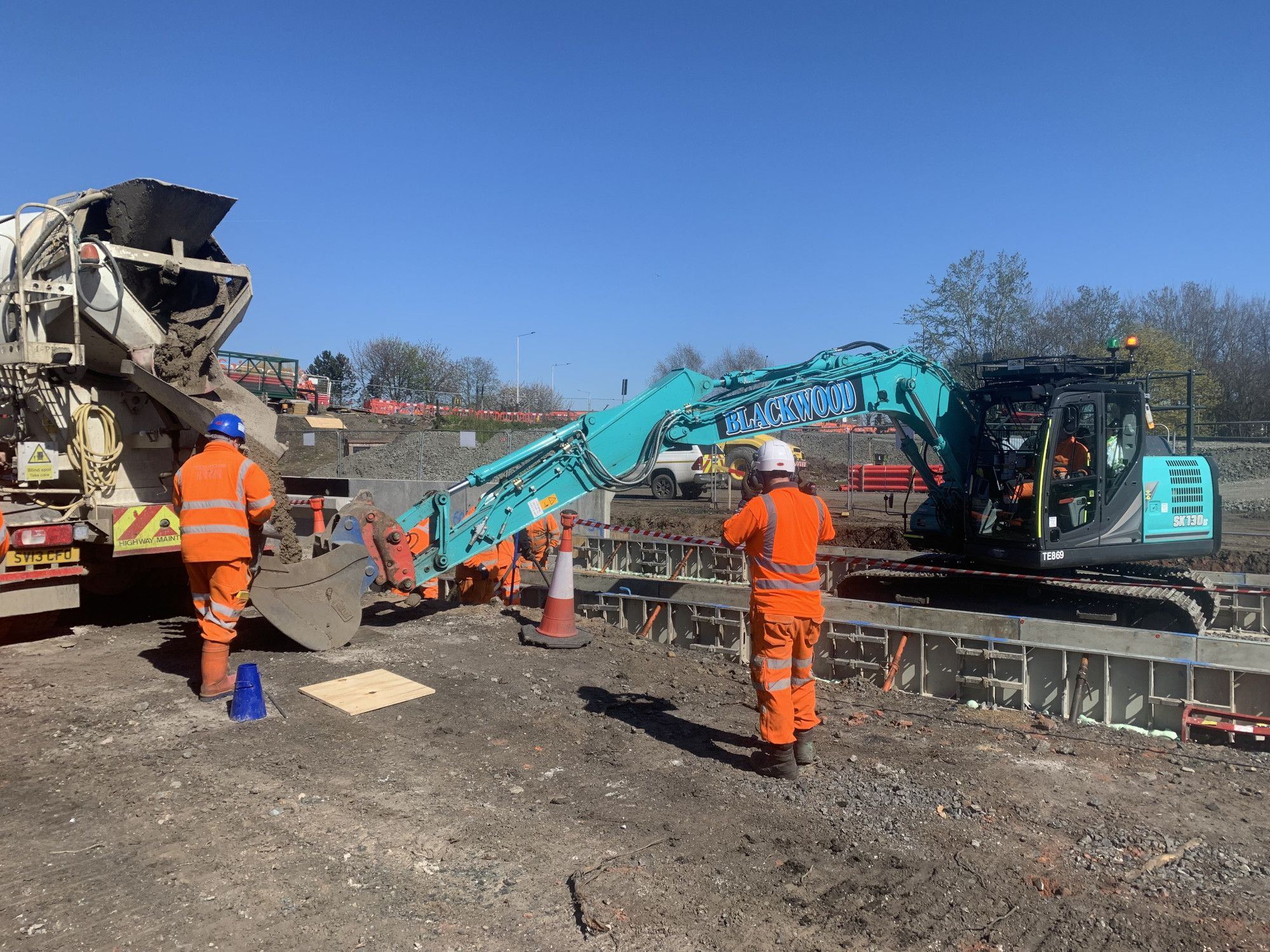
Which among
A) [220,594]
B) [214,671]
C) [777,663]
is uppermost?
[220,594]

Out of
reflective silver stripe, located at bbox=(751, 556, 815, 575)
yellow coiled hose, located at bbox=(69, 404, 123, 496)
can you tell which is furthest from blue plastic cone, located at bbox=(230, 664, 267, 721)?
reflective silver stripe, located at bbox=(751, 556, 815, 575)

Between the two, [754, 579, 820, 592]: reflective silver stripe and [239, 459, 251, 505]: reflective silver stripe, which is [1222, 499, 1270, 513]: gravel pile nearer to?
[754, 579, 820, 592]: reflective silver stripe

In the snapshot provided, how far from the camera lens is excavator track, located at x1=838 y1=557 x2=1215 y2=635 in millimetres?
7645

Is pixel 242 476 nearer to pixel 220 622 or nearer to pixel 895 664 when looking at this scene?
pixel 220 622

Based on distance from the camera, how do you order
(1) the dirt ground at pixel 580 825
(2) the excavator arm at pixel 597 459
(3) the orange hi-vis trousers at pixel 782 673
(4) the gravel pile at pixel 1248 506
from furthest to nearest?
(4) the gravel pile at pixel 1248 506 < (2) the excavator arm at pixel 597 459 < (3) the orange hi-vis trousers at pixel 782 673 < (1) the dirt ground at pixel 580 825

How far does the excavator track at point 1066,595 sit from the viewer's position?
7645 millimetres

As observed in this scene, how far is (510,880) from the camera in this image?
11.7 feet

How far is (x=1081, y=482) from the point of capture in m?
7.59

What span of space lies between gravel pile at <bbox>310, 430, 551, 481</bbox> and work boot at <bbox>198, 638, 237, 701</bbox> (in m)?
14.1

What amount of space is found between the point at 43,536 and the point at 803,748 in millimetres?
5456

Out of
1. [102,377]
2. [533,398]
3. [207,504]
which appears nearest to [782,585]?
[207,504]

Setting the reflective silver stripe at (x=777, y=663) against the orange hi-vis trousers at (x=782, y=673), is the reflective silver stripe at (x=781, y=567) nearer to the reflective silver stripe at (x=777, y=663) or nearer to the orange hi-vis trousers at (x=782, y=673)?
the orange hi-vis trousers at (x=782, y=673)

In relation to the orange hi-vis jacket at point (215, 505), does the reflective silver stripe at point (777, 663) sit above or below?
below

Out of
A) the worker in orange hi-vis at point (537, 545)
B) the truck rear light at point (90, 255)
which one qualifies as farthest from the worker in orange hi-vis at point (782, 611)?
the truck rear light at point (90, 255)
